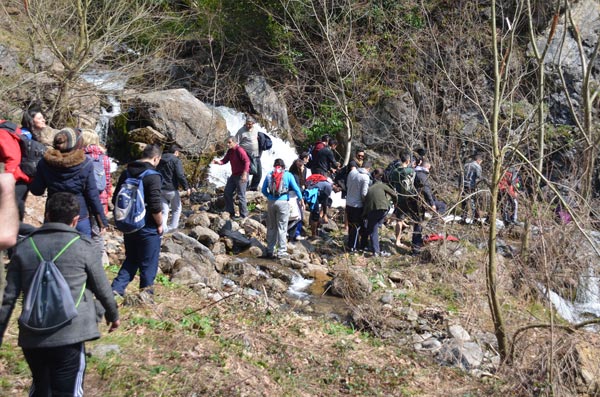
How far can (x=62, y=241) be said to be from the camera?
11.6 ft

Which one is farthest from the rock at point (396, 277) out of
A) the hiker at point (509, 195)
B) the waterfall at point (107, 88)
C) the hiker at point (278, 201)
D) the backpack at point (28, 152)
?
the waterfall at point (107, 88)

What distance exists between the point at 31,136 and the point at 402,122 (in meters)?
12.3

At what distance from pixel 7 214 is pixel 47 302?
698 millimetres

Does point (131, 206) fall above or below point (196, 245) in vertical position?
above

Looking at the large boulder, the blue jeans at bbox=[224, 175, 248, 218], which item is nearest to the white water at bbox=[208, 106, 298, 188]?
the large boulder

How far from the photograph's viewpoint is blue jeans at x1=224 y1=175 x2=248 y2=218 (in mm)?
12148

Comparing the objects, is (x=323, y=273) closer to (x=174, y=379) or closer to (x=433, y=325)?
(x=433, y=325)

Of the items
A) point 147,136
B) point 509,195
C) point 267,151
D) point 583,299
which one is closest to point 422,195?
point 509,195

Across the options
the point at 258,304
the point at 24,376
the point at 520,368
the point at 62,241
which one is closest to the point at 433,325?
the point at 520,368

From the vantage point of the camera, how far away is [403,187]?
10852 mm

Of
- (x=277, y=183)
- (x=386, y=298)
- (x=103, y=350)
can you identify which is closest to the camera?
(x=103, y=350)

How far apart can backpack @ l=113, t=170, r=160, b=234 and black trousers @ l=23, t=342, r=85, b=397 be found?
2.28 metres

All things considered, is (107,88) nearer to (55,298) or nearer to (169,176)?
(169,176)

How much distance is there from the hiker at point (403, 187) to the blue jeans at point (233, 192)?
9.66 ft
